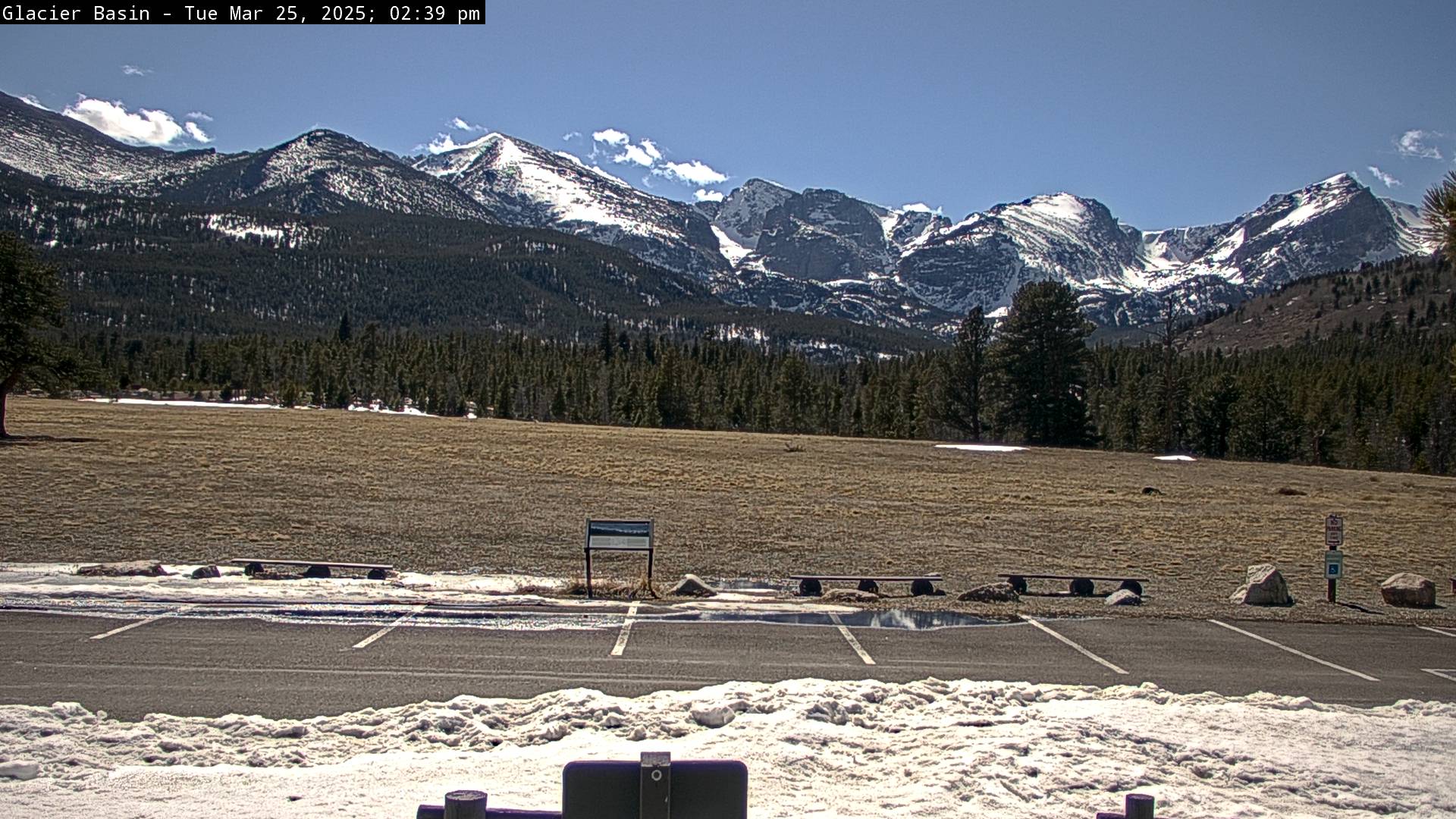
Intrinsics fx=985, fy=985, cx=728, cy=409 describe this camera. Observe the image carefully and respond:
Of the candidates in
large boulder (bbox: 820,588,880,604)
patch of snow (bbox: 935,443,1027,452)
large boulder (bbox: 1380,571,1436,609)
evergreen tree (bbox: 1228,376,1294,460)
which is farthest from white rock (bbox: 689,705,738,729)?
evergreen tree (bbox: 1228,376,1294,460)

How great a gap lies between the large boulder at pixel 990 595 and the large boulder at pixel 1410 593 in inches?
306

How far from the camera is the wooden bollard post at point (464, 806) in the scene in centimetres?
396

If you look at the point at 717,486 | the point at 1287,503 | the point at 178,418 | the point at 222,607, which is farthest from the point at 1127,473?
the point at 178,418

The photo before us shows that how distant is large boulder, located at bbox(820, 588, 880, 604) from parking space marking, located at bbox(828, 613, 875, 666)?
1.45 metres

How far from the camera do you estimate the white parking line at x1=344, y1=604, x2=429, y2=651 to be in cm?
1249

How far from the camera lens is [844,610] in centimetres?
1639

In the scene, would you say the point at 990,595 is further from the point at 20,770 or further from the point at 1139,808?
the point at 20,770

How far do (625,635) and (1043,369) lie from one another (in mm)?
70411

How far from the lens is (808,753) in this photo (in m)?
8.22

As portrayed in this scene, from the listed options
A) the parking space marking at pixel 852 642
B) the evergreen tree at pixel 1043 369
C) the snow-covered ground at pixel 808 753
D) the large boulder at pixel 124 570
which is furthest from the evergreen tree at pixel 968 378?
the snow-covered ground at pixel 808 753

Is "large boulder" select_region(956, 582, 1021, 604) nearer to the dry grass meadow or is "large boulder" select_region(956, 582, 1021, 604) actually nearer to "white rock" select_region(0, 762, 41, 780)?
the dry grass meadow

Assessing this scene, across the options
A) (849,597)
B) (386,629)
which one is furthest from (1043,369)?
(386,629)

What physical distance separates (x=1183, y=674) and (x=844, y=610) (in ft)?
18.4

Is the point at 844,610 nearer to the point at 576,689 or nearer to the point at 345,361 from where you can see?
the point at 576,689
